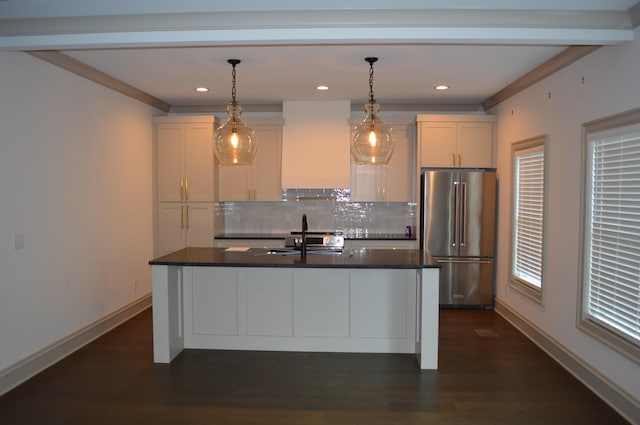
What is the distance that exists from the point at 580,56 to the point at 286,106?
11.9 feet

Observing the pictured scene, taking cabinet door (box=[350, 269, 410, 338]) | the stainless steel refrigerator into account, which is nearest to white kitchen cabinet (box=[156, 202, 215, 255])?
cabinet door (box=[350, 269, 410, 338])

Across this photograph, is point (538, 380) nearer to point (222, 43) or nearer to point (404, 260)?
point (404, 260)

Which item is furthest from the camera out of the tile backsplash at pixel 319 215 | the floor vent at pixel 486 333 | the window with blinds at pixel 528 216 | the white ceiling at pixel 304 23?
the tile backsplash at pixel 319 215

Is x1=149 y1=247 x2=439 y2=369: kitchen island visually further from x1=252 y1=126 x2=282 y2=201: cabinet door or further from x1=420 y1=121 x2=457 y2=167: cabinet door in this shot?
x1=252 y1=126 x2=282 y2=201: cabinet door

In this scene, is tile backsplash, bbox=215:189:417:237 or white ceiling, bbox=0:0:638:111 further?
tile backsplash, bbox=215:189:417:237

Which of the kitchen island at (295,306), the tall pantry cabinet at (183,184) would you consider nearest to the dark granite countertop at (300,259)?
the kitchen island at (295,306)

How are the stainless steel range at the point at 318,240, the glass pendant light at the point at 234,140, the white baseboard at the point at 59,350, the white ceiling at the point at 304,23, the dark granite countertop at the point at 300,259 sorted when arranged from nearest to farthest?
the white ceiling at the point at 304,23, the white baseboard at the point at 59,350, the dark granite countertop at the point at 300,259, the glass pendant light at the point at 234,140, the stainless steel range at the point at 318,240

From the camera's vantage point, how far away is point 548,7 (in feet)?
10.7

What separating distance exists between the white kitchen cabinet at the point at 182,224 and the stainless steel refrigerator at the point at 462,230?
9.35 feet

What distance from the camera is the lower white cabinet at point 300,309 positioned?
14.5 ft

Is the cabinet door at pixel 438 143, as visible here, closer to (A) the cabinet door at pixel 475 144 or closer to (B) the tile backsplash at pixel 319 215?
(A) the cabinet door at pixel 475 144

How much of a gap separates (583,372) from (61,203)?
4.70 m

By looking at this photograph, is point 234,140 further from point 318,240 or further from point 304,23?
point 318,240

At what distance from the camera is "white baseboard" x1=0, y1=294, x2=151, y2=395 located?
3.70 meters
